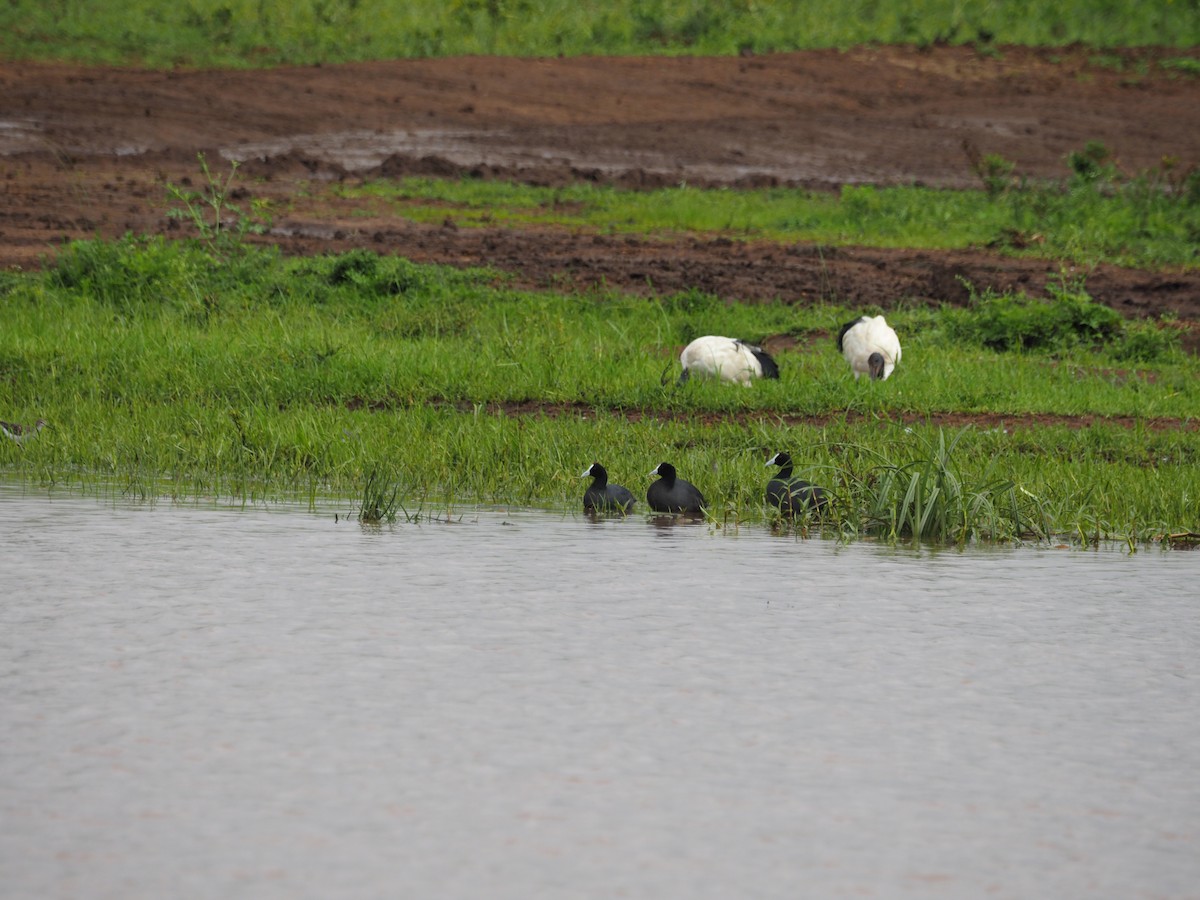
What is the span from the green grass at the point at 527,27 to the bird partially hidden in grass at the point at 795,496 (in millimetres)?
21550

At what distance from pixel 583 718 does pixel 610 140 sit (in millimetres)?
19637

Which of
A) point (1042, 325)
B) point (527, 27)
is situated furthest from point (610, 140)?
point (1042, 325)

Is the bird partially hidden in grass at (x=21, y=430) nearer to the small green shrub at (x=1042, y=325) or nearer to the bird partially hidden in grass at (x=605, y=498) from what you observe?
the bird partially hidden in grass at (x=605, y=498)

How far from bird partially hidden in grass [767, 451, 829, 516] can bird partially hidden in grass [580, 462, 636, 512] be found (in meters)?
0.66

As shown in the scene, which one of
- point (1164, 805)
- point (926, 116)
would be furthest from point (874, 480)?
point (926, 116)

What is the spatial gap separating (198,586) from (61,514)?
1.67 meters

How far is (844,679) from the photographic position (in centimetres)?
522

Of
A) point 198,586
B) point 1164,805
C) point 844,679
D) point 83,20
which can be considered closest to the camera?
point 1164,805

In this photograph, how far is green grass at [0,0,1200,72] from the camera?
2848cm

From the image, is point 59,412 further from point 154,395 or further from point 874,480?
point 874,480

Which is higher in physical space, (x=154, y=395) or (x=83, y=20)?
(x=83, y=20)

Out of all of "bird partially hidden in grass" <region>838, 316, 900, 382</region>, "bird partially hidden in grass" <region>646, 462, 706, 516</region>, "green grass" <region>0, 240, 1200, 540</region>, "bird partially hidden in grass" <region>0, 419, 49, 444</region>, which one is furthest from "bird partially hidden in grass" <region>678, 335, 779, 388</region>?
"bird partially hidden in grass" <region>0, 419, 49, 444</region>

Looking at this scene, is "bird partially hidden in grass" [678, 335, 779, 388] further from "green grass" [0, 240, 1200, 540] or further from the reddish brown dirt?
the reddish brown dirt

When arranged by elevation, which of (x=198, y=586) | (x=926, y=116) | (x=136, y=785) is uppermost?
(x=926, y=116)
